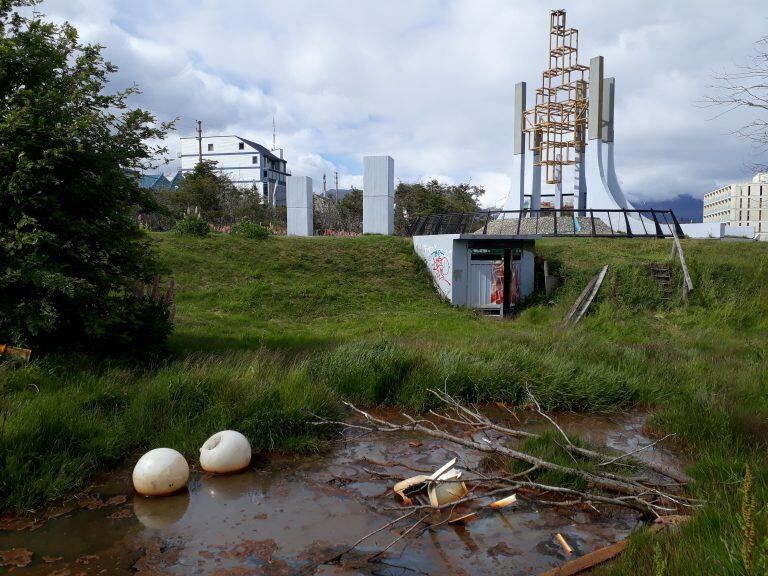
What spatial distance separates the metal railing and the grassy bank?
2.58 m

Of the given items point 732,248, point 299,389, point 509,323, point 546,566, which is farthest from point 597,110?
point 546,566

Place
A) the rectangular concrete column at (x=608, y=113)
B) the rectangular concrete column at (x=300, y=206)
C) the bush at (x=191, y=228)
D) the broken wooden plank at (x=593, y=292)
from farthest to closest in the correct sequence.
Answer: the rectangular concrete column at (x=608, y=113) → the rectangular concrete column at (x=300, y=206) → the bush at (x=191, y=228) → the broken wooden plank at (x=593, y=292)

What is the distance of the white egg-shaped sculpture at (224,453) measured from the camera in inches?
263

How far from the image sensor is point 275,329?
15.3 meters

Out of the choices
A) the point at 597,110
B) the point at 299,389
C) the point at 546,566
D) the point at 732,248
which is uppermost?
the point at 597,110

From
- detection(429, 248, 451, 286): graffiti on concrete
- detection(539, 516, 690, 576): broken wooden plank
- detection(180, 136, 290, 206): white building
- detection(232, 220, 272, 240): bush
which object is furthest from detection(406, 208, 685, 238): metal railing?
detection(180, 136, 290, 206): white building

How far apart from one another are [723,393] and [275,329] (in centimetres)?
992

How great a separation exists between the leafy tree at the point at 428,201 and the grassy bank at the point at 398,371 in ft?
74.4

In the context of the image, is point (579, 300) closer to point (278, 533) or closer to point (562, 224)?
point (562, 224)

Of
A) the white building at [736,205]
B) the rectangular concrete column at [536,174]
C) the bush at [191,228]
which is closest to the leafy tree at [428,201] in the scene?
the rectangular concrete column at [536,174]

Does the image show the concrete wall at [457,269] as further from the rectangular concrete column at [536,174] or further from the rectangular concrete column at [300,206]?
the rectangular concrete column at [536,174]

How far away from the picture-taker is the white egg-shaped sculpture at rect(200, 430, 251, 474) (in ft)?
21.9

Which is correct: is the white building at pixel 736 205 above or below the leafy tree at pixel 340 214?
above

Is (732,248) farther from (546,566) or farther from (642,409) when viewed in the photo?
(546,566)
